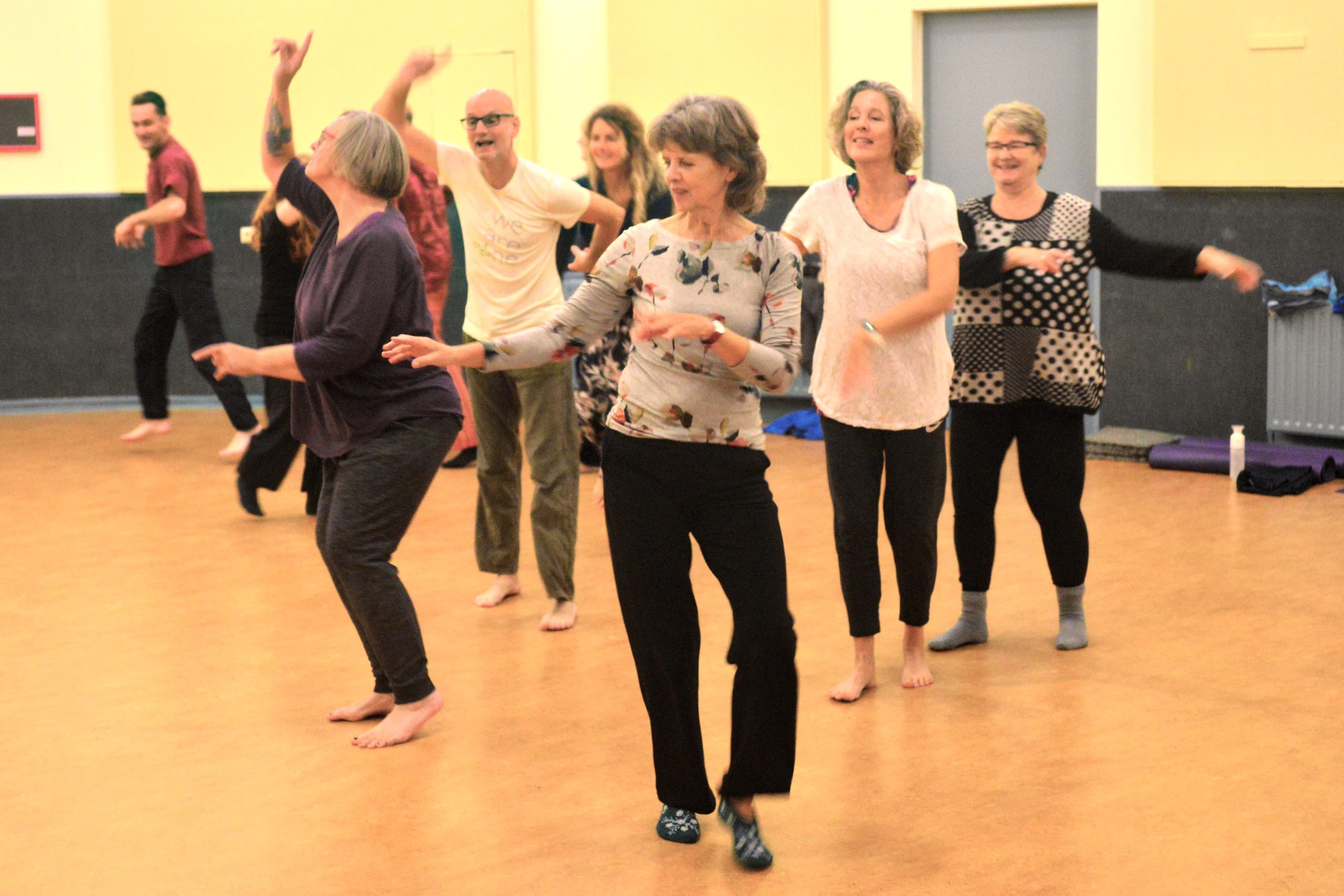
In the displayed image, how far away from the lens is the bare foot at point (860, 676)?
4.26 m

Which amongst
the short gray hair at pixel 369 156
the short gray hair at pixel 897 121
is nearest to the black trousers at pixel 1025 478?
the short gray hair at pixel 897 121

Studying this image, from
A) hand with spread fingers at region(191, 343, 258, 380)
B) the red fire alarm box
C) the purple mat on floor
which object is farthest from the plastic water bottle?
the red fire alarm box

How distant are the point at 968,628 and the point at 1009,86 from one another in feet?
15.8

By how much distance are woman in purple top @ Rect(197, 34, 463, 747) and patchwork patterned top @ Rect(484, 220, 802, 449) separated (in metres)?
0.62

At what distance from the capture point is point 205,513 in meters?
6.88

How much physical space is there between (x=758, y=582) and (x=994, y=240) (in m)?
1.77

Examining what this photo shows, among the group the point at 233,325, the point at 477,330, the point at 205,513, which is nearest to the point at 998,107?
the point at 477,330

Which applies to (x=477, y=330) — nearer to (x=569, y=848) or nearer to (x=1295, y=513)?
(x=569, y=848)

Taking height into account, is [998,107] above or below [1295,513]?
above

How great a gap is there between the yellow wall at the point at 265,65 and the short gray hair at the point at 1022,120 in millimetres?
5584

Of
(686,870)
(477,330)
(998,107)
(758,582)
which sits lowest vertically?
(686,870)

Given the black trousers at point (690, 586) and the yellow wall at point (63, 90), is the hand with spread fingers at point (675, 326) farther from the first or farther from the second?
the yellow wall at point (63, 90)

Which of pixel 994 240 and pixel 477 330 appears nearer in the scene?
pixel 994 240

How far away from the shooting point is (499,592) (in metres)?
5.35
